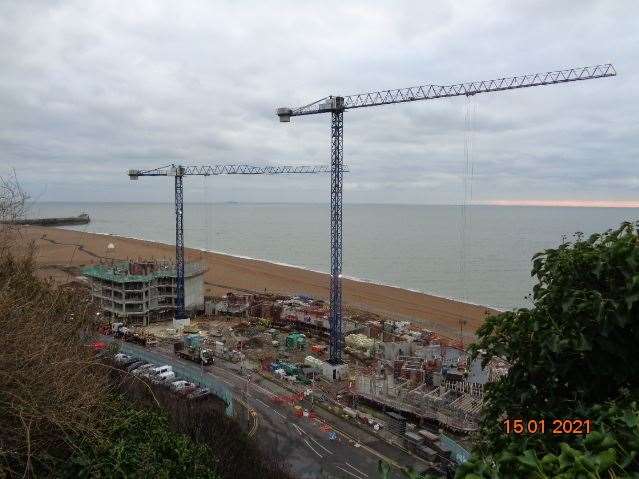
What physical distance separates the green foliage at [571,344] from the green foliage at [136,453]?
399 centimetres

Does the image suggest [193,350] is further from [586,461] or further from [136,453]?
[586,461]

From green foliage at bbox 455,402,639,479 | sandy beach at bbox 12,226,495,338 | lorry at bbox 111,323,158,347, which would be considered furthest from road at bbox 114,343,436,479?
sandy beach at bbox 12,226,495,338

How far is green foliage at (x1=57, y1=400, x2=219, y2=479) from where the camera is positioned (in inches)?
230

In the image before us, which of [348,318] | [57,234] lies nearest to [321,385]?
[348,318]

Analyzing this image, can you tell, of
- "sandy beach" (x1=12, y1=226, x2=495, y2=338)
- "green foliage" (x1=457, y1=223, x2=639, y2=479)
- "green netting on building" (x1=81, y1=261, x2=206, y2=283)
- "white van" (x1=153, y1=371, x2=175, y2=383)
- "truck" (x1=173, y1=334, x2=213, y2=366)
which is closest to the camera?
"green foliage" (x1=457, y1=223, x2=639, y2=479)

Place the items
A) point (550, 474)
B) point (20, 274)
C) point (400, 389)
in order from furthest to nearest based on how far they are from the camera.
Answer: point (400, 389) → point (20, 274) → point (550, 474)

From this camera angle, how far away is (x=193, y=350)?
22469 mm

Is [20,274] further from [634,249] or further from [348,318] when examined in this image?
[348,318]

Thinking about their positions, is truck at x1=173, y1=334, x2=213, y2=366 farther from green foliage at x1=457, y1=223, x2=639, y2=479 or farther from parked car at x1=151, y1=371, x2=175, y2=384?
green foliage at x1=457, y1=223, x2=639, y2=479

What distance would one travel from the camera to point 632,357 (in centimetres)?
428

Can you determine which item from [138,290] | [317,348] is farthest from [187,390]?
[138,290]

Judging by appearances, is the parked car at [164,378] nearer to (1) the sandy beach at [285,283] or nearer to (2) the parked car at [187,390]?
(2) the parked car at [187,390]

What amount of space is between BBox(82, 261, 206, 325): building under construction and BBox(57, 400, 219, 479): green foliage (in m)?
22.3

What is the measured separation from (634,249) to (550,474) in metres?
2.65
